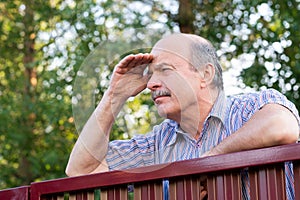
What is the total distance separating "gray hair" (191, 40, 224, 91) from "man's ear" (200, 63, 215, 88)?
0.05ft

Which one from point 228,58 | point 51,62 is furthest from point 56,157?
point 228,58

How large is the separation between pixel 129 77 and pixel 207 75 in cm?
33

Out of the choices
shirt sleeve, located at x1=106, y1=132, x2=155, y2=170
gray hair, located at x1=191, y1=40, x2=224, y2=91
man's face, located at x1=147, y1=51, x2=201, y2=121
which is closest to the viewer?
man's face, located at x1=147, y1=51, x2=201, y2=121

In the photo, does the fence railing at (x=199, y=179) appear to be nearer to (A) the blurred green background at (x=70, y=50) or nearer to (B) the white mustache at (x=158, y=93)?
(B) the white mustache at (x=158, y=93)

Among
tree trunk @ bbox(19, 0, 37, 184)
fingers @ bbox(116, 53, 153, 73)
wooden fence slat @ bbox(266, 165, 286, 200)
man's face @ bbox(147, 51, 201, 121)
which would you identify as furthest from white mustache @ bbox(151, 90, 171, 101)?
tree trunk @ bbox(19, 0, 37, 184)

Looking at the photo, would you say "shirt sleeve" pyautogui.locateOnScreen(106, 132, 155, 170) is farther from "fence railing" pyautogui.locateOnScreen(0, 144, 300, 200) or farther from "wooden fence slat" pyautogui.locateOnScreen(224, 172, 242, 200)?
"wooden fence slat" pyautogui.locateOnScreen(224, 172, 242, 200)

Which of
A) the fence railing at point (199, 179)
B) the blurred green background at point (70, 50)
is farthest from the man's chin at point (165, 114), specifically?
the blurred green background at point (70, 50)

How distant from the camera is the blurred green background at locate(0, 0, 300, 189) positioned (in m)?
6.91

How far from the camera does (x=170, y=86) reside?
8.78ft

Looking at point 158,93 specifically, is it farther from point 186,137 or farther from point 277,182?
point 277,182

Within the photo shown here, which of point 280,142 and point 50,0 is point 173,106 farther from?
point 50,0

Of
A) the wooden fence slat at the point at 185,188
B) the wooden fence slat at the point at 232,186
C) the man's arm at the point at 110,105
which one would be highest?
the man's arm at the point at 110,105

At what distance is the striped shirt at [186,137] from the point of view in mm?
2768

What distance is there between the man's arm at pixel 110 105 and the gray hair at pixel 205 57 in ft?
0.72
